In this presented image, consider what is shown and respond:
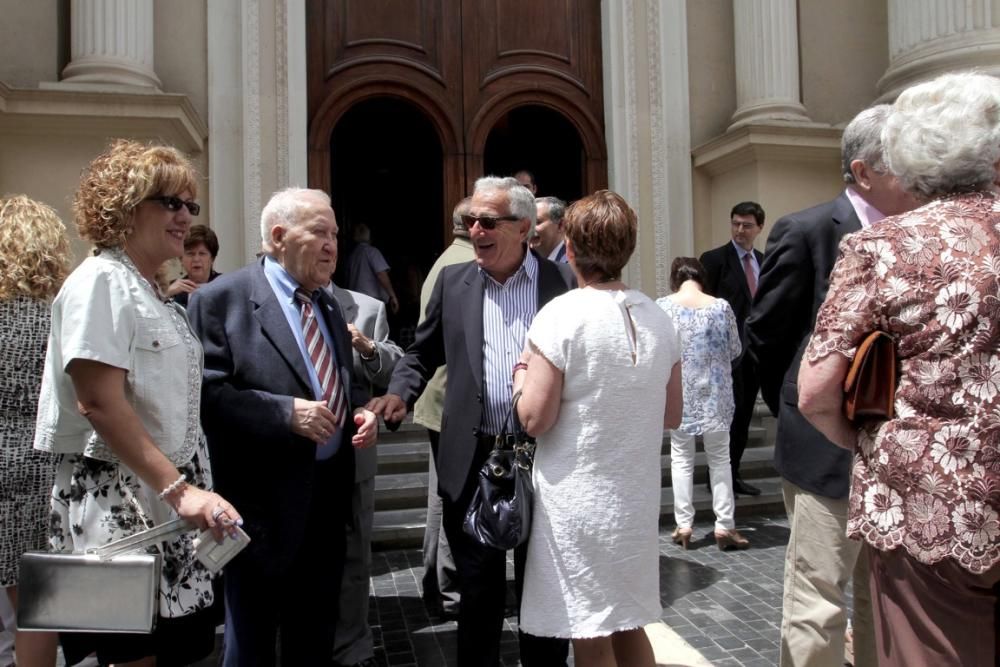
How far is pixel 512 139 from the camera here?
476 inches

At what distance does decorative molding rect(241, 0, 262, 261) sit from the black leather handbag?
17.3 feet

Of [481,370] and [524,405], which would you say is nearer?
[524,405]

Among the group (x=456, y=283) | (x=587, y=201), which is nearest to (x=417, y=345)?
(x=456, y=283)

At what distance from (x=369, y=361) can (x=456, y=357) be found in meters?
0.59

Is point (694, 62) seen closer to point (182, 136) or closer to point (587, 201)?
point (182, 136)

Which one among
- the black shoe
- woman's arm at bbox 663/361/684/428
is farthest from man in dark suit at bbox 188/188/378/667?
the black shoe

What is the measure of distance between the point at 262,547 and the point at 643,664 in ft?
4.10

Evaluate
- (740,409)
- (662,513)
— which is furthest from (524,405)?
(740,409)

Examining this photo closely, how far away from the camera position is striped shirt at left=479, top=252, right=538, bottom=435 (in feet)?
9.84

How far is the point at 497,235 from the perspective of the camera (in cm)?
307

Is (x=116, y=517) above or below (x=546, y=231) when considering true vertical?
below

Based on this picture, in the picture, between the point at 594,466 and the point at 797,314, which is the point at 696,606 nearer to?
the point at 797,314

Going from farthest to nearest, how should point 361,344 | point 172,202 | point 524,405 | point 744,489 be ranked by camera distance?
point 744,489
point 361,344
point 524,405
point 172,202

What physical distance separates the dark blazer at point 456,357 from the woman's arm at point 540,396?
1.66 ft
